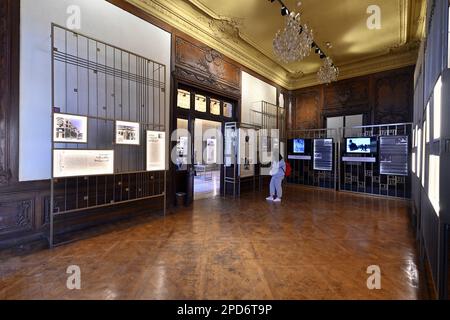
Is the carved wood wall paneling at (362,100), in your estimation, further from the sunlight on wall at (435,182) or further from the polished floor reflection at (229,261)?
the sunlight on wall at (435,182)

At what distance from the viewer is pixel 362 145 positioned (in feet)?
25.3

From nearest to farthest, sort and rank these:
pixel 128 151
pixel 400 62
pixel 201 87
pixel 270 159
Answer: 1. pixel 128 151
2. pixel 201 87
3. pixel 400 62
4. pixel 270 159

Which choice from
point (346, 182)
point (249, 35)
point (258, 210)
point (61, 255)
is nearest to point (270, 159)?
point (346, 182)

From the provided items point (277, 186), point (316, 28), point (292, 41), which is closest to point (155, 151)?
point (292, 41)

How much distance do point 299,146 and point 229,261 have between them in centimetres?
769

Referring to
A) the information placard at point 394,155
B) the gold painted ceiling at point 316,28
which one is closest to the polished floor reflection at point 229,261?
the information placard at point 394,155

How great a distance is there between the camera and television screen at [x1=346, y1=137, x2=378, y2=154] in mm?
7465

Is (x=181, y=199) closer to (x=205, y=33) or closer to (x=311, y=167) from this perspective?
(x=205, y=33)

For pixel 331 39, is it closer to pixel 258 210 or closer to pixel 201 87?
pixel 201 87

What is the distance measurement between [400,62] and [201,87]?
7367mm

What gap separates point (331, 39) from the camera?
23.8ft

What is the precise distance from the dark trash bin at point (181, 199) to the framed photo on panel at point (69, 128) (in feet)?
8.89

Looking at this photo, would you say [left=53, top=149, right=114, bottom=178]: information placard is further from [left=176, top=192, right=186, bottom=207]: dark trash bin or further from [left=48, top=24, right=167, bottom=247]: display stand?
[left=176, top=192, right=186, bottom=207]: dark trash bin

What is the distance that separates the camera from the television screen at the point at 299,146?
374 inches
